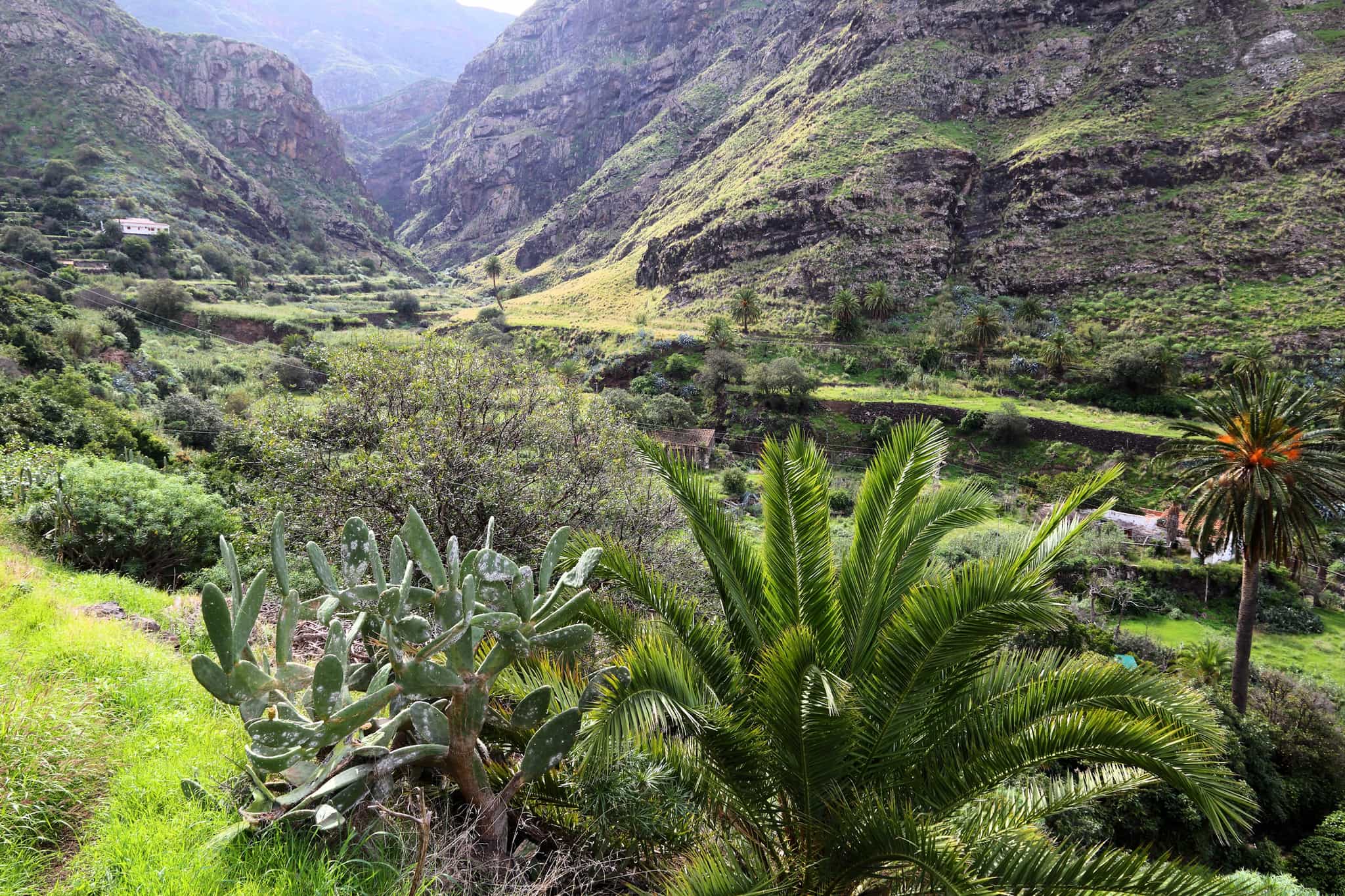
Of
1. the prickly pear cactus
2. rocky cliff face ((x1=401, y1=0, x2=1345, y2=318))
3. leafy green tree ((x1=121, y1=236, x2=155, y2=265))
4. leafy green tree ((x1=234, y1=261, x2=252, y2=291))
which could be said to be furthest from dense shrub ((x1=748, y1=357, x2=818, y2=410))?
leafy green tree ((x1=121, y1=236, x2=155, y2=265))

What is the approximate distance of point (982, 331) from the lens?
43.1m

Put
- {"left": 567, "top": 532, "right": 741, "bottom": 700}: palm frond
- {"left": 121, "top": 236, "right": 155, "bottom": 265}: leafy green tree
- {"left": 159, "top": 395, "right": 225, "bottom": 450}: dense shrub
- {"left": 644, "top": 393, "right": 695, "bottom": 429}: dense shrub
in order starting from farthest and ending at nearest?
1. {"left": 121, "top": 236, "right": 155, "bottom": 265}: leafy green tree
2. {"left": 644, "top": 393, "right": 695, "bottom": 429}: dense shrub
3. {"left": 159, "top": 395, "right": 225, "bottom": 450}: dense shrub
4. {"left": 567, "top": 532, "right": 741, "bottom": 700}: palm frond

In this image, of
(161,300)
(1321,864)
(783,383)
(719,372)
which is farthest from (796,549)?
(161,300)

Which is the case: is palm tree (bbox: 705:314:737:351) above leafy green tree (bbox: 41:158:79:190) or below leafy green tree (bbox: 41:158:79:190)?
below

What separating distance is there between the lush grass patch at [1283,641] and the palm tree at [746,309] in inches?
1430

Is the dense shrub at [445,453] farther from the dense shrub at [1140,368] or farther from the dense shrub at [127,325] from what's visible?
the dense shrub at [1140,368]

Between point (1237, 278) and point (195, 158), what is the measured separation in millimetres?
107757

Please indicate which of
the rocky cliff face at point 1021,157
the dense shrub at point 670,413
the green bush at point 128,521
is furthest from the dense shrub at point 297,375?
the rocky cliff face at point 1021,157

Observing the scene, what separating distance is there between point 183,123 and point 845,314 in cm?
9057

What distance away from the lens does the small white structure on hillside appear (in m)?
53.7

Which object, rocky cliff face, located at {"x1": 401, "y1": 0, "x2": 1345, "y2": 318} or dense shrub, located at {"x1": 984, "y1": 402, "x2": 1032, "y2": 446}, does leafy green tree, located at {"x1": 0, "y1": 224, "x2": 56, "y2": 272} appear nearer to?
rocky cliff face, located at {"x1": 401, "y1": 0, "x2": 1345, "y2": 318}

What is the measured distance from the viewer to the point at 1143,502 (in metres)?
31.4

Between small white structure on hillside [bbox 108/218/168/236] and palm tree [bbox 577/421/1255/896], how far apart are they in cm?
7184

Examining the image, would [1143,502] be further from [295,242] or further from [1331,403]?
[295,242]
